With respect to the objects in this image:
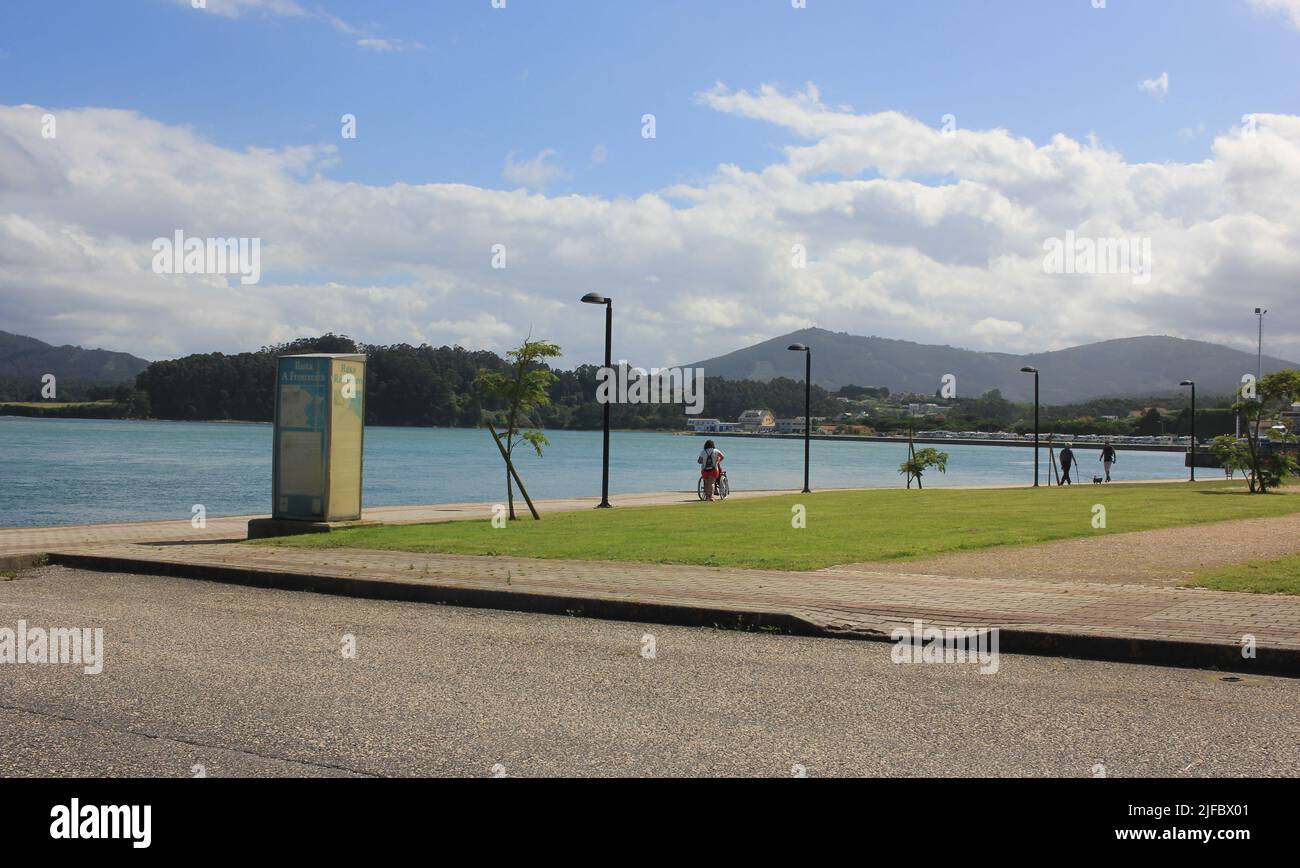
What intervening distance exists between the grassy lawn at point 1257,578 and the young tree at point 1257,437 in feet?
71.3

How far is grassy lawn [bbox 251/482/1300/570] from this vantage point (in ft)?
49.6

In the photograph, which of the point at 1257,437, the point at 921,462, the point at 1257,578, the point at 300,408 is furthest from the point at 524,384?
the point at 921,462

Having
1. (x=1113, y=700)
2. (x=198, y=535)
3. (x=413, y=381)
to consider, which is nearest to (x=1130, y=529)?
(x=1113, y=700)

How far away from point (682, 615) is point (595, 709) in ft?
12.0

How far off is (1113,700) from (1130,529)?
13596 mm

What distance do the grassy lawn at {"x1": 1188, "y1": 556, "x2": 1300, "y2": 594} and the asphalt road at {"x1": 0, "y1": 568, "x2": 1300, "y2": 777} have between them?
404 centimetres

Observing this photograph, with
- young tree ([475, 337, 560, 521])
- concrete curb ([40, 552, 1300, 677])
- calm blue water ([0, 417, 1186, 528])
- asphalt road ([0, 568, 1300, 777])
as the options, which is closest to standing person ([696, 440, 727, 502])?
young tree ([475, 337, 560, 521])

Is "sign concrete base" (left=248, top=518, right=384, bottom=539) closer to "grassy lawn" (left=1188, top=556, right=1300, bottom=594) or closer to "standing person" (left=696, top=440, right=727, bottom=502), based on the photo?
"grassy lawn" (left=1188, top=556, right=1300, bottom=594)

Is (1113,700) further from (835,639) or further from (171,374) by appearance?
(171,374)

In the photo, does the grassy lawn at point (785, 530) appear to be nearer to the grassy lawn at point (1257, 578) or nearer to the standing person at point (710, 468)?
the standing person at point (710, 468)

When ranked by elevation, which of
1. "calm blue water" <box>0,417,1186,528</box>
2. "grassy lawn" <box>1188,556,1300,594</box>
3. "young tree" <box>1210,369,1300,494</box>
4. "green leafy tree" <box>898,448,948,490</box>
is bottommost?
"calm blue water" <box>0,417,1186,528</box>

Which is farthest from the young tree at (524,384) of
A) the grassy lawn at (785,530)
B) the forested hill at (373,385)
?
the forested hill at (373,385)

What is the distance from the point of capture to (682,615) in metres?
10.1
